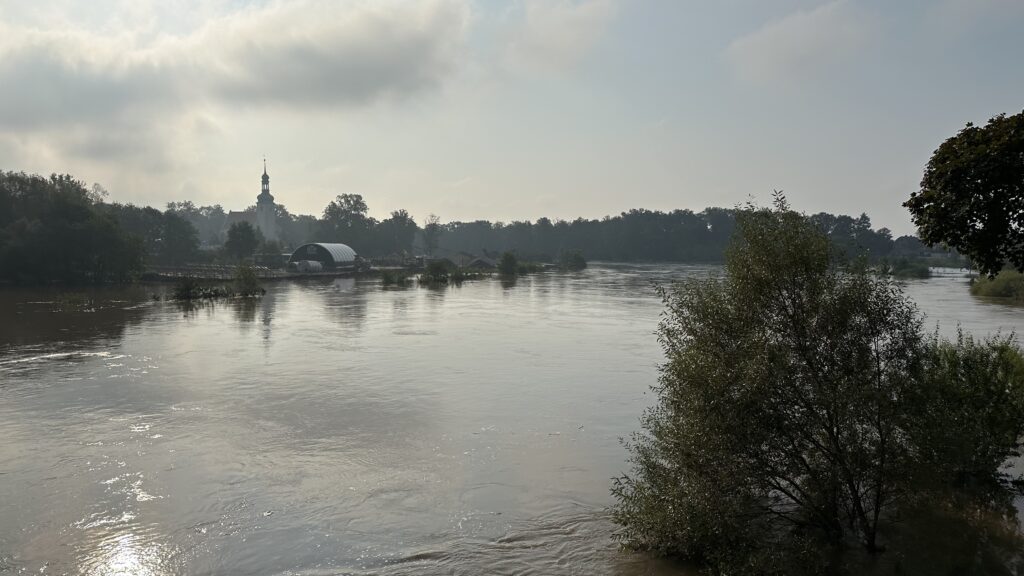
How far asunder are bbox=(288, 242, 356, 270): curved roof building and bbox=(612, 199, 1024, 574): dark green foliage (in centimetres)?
9337

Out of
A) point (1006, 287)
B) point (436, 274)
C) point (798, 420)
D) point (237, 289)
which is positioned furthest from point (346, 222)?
point (798, 420)

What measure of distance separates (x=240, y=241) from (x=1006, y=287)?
102320 mm

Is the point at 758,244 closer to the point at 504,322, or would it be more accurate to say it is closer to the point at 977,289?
the point at 504,322

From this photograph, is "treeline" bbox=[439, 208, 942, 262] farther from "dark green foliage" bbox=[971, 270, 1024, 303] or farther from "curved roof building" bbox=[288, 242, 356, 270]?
"dark green foliage" bbox=[971, 270, 1024, 303]

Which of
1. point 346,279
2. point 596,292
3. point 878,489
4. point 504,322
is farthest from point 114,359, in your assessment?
point 346,279

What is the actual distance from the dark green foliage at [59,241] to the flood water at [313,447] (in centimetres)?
3120

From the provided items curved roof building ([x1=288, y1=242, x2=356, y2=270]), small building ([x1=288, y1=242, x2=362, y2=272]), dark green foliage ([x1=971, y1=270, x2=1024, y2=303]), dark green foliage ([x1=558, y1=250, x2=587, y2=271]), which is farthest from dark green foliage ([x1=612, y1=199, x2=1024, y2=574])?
dark green foliage ([x1=558, y1=250, x2=587, y2=271])

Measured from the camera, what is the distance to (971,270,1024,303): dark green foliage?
62.8m

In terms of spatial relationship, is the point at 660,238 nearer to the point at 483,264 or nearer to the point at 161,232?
the point at 483,264

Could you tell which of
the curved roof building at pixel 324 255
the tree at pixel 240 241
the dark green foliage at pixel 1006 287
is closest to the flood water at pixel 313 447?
the dark green foliage at pixel 1006 287

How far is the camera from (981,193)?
10789 millimetres

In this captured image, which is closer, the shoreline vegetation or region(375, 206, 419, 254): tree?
the shoreline vegetation

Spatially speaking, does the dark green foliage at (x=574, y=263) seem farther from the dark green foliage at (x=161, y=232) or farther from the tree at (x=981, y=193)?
the tree at (x=981, y=193)

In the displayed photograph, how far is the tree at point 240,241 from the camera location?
346ft
